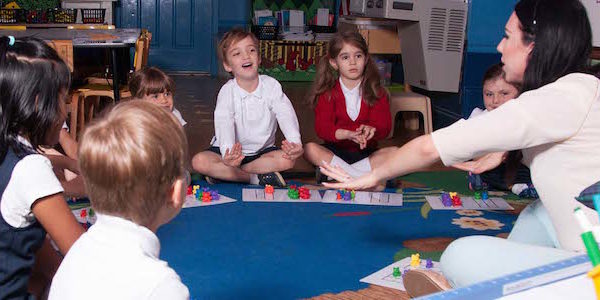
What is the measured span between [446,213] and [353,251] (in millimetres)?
651

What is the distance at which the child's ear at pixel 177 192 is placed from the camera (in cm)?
123

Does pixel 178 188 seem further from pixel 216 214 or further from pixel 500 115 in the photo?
pixel 216 214

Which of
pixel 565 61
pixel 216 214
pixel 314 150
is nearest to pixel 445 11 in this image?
pixel 314 150

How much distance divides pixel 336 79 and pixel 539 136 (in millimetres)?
2201

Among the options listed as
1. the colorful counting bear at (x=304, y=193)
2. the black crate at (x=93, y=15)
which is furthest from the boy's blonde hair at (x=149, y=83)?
the black crate at (x=93, y=15)

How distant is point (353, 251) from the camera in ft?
8.11

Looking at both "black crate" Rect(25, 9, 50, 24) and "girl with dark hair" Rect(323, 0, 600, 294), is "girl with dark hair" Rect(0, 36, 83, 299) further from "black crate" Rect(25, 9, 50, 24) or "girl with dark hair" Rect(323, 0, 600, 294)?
"black crate" Rect(25, 9, 50, 24)

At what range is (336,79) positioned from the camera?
3.68 meters

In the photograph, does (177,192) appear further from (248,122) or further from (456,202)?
(248,122)

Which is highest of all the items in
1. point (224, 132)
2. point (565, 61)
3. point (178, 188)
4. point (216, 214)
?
point (565, 61)

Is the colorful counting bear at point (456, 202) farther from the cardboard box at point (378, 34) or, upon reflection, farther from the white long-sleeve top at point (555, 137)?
the cardboard box at point (378, 34)

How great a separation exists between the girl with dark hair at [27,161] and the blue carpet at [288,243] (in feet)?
1.84

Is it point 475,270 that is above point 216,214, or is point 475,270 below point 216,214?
above

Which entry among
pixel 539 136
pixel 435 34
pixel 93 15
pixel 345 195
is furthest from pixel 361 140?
pixel 93 15
